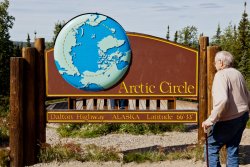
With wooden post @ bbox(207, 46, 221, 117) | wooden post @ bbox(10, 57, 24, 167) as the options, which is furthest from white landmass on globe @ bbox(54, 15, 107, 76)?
wooden post @ bbox(207, 46, 221, 117)

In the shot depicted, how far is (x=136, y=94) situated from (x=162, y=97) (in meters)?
0.48

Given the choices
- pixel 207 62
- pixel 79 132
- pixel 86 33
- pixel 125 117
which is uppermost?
pixel 86 33

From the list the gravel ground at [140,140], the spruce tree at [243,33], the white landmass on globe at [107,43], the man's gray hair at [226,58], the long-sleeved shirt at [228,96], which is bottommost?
the gravel ground at [140,140]

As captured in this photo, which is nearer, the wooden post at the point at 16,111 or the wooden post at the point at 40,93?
the wooden post at the point at 16,111

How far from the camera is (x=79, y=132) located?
10.1 metres

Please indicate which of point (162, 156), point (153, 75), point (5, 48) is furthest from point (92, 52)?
point (5, 48)

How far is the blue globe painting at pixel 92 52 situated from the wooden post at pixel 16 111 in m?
0.77

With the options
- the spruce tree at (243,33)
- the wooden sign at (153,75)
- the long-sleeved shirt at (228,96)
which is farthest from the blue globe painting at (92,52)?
the spruce tree at (243,33)

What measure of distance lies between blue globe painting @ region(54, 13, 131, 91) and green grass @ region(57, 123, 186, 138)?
9.01 ft

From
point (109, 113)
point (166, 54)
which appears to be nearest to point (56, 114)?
point (109, 113)

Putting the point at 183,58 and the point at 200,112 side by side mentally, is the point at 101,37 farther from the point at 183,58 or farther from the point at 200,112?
the point at 200,112

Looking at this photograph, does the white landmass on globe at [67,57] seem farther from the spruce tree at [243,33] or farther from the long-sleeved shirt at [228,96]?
the spruce tree at [243,33]

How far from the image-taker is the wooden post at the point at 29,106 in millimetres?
7246

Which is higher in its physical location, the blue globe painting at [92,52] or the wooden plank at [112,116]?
the blue globe painting at [92,52]
